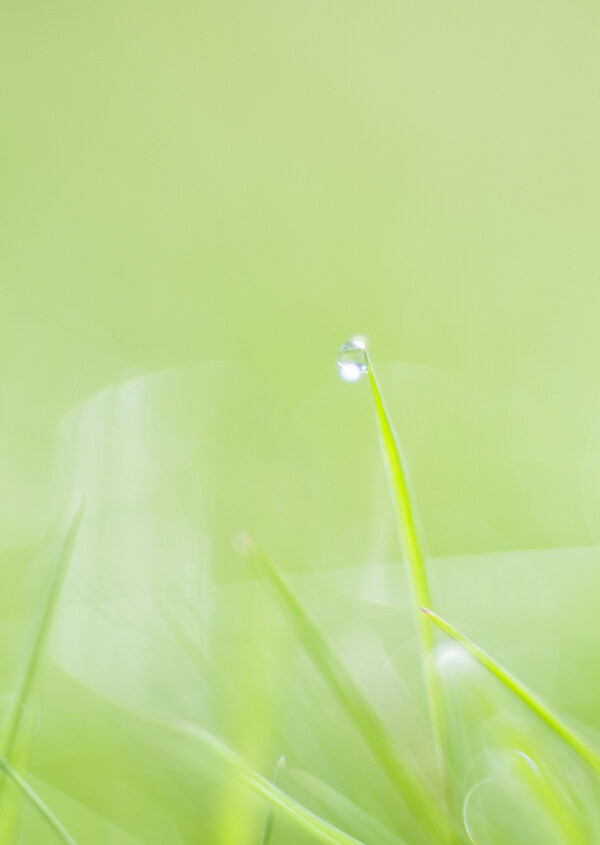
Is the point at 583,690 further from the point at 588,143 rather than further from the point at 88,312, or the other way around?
the point at 588,143

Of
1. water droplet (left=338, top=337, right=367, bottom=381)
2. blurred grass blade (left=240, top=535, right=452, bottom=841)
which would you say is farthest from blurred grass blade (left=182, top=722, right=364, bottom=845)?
water droplet (left=338, top=337, right=367, bottom=381)

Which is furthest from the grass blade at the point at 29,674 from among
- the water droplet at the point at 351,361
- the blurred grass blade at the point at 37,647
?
the water droplet at the point at 351,361

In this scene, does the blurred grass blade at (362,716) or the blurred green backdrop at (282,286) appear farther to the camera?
the blurred green backdrop at (282,286)

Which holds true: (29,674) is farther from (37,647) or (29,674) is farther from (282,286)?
(282,286)

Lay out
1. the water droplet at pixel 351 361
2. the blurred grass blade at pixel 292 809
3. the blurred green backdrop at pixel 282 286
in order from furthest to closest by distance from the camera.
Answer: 1. the blurred green backdrop at pixel 282 286
2. the water droplet at pixel 351 361
3. the blurred grass blade at pixel 292 809

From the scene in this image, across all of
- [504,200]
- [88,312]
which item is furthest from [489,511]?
[504,200]

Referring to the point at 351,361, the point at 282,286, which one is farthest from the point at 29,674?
the point at 282,286

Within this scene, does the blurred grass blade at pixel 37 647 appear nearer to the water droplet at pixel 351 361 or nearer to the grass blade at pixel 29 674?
the grass blade at pixel 29 674
